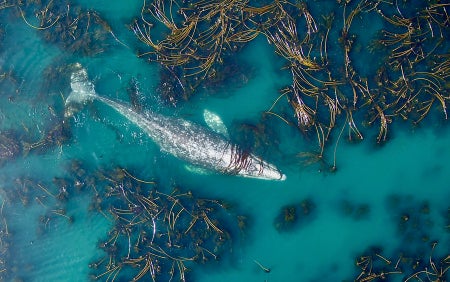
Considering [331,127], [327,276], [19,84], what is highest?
[331,127]

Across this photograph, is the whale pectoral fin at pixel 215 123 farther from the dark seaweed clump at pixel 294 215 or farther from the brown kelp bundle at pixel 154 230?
the dark seaweed clump at pixel 294 215

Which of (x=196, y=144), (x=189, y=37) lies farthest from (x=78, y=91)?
(x=196, y=144)

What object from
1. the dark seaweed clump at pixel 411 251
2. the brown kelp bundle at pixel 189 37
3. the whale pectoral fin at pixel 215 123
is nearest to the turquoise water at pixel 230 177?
the dark seaweed clump at pixel 411 251

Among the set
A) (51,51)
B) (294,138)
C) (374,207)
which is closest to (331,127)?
(294,138)

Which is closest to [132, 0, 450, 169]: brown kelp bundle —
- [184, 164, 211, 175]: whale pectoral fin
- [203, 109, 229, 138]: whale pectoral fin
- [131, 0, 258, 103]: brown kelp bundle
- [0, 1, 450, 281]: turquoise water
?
[131, 0, 258, 103]: brown kelp bundle

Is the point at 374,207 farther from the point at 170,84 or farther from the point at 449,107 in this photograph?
the point at 170,84

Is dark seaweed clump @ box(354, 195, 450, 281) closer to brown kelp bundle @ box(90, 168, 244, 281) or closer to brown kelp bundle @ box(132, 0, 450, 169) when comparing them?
brown kelp bundle @ box(132, 0, 450, 169)
